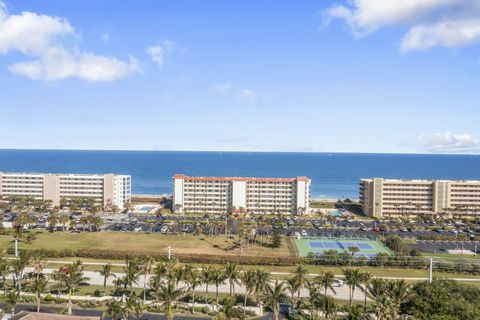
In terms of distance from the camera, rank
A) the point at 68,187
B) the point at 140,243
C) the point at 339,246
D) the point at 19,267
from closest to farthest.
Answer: the point at 19,267 → the point at 140,243 → the point at 339,246 → the point at 68,187

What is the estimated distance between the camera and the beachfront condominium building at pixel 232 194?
432ft

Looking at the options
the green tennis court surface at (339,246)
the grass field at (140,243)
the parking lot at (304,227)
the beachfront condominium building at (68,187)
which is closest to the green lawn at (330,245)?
the green tennis court surface at (339,246)

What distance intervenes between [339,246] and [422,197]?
5487 cm

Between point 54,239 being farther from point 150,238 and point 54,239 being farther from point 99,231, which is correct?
point 150,238

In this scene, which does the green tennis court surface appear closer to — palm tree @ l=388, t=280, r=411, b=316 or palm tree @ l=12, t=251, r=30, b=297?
palm tree @ l=388, t=280, r=411, b=316

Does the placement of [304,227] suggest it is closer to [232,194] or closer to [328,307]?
[232,194]

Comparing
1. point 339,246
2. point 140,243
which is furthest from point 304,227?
point 140,243

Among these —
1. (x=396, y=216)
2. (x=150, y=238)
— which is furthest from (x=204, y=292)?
(x=396, y=216)

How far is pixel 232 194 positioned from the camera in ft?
432

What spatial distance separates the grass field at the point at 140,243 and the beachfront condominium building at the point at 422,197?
168ft

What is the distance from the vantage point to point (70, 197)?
5251 inches

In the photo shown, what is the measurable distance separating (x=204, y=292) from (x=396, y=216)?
85180mm

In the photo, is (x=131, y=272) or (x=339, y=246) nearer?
(x=131, y=272)

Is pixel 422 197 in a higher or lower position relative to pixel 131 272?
higher
